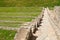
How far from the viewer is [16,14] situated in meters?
10.5

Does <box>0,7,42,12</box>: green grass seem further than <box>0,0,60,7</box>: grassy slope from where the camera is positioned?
No

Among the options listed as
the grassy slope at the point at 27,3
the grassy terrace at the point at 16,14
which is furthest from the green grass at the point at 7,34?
the grassy slope at the point at 27,3

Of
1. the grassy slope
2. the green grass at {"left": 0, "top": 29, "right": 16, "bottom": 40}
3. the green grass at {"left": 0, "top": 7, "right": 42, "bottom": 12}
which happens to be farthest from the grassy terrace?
the green grass at {"left": 0, "top": 29, "right": 16, "bottom": 40}

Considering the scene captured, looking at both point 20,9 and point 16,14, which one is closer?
point 16,14

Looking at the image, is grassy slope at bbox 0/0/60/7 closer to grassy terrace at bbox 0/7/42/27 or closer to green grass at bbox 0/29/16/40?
grassy terrace at bbox 0/7/42/27

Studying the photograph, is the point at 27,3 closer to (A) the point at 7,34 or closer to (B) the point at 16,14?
(B) the point at 16,14

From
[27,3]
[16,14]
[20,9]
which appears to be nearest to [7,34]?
[16,14]

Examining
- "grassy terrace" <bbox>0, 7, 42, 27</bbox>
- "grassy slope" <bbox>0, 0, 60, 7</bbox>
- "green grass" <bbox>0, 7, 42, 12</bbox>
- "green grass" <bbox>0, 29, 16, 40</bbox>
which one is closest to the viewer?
"green grass" <bbox>0, 29, 16, 40</bbox>

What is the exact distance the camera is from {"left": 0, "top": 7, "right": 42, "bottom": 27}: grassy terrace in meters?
8.95

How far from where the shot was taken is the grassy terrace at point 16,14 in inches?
352

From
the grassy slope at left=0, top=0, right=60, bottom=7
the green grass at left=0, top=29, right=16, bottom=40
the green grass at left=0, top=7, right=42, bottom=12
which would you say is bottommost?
the green grass at left=0, top=29, right=16, bottom=40

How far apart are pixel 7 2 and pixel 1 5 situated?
19.5 inches

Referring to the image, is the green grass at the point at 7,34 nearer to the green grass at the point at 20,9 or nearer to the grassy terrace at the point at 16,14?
the grassy terrace at the point at 16,14

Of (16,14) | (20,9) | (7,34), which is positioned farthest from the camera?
(20,9)
